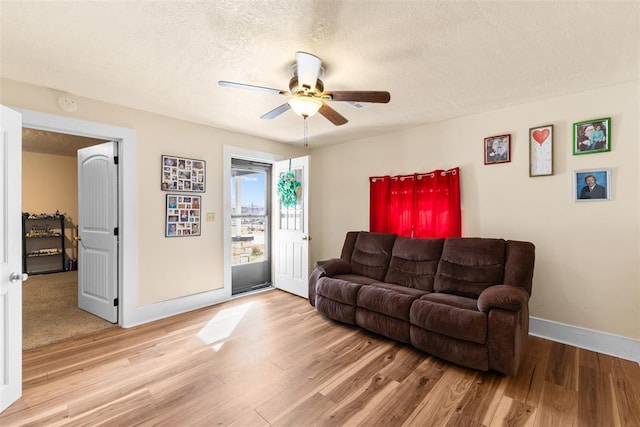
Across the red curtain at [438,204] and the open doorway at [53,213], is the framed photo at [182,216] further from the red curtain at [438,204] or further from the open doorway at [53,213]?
the red curtain at [438,204]

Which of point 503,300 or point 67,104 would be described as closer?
point 503,300

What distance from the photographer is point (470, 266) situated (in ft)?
9.38

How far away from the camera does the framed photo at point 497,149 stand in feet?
10.1

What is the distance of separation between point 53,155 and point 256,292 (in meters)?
5.58

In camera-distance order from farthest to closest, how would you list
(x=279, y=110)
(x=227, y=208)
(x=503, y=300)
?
1. (x=227, y=208)
2. (x=279, y=110)
3. (x=503, y=300)

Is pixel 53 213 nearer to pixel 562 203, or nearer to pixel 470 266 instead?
pixel 470 266

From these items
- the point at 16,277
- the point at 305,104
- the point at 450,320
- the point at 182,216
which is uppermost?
the point at 305,104

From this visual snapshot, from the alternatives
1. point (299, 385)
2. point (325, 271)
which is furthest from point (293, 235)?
point (299, 385)

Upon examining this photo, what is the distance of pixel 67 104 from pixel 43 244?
502 cm

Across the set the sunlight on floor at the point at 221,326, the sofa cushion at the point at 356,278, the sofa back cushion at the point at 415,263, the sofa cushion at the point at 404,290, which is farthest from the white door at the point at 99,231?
the sofa back cushion at the point at 415,263

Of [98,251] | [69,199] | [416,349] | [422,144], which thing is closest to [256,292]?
[98,251]

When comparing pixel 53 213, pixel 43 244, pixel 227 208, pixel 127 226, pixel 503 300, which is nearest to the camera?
pixel 503 300

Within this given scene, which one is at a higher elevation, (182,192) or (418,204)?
(182,192)

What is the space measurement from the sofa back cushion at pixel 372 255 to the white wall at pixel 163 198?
190 centimetres
